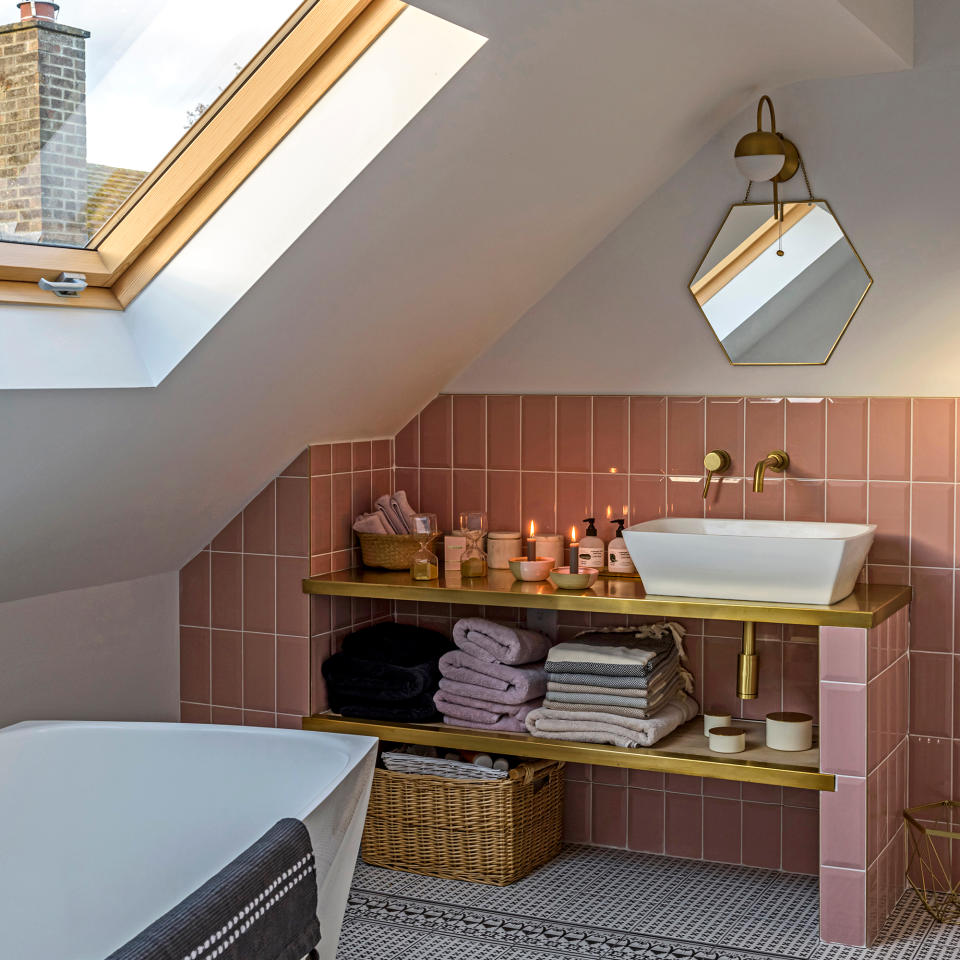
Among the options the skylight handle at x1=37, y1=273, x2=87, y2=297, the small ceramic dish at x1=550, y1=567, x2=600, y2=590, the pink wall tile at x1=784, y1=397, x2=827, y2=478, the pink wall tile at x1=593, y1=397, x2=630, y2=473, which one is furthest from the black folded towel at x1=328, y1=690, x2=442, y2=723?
the skylight handle at x1=37, y1=273, x2=87, y2=297

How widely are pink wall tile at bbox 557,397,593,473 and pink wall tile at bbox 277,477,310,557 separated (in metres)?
0.78

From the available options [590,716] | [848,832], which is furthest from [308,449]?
[848,832]

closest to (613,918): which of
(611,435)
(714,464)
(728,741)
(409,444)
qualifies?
(728,741)

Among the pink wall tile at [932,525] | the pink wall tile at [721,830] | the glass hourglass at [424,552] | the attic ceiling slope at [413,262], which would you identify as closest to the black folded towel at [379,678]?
the glass hourglass at [424,552]

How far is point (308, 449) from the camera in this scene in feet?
12.0

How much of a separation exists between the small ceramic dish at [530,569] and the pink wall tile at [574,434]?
0.35 m

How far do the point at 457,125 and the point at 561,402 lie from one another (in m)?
1.37

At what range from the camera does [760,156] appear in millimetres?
3320

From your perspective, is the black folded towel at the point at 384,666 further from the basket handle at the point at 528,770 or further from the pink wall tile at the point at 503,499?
the pink wall tile at the point at 503,499

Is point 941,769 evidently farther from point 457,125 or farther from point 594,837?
point 457,125

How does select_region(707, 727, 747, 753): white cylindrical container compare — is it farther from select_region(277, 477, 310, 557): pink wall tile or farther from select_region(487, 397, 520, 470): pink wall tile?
select_region(277, 477, 310, 557): pink wall tile

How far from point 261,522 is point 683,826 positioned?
1528mm

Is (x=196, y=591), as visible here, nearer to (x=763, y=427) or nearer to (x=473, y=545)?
(x=473, y=545)

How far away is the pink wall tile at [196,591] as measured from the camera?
3865 millimetres
